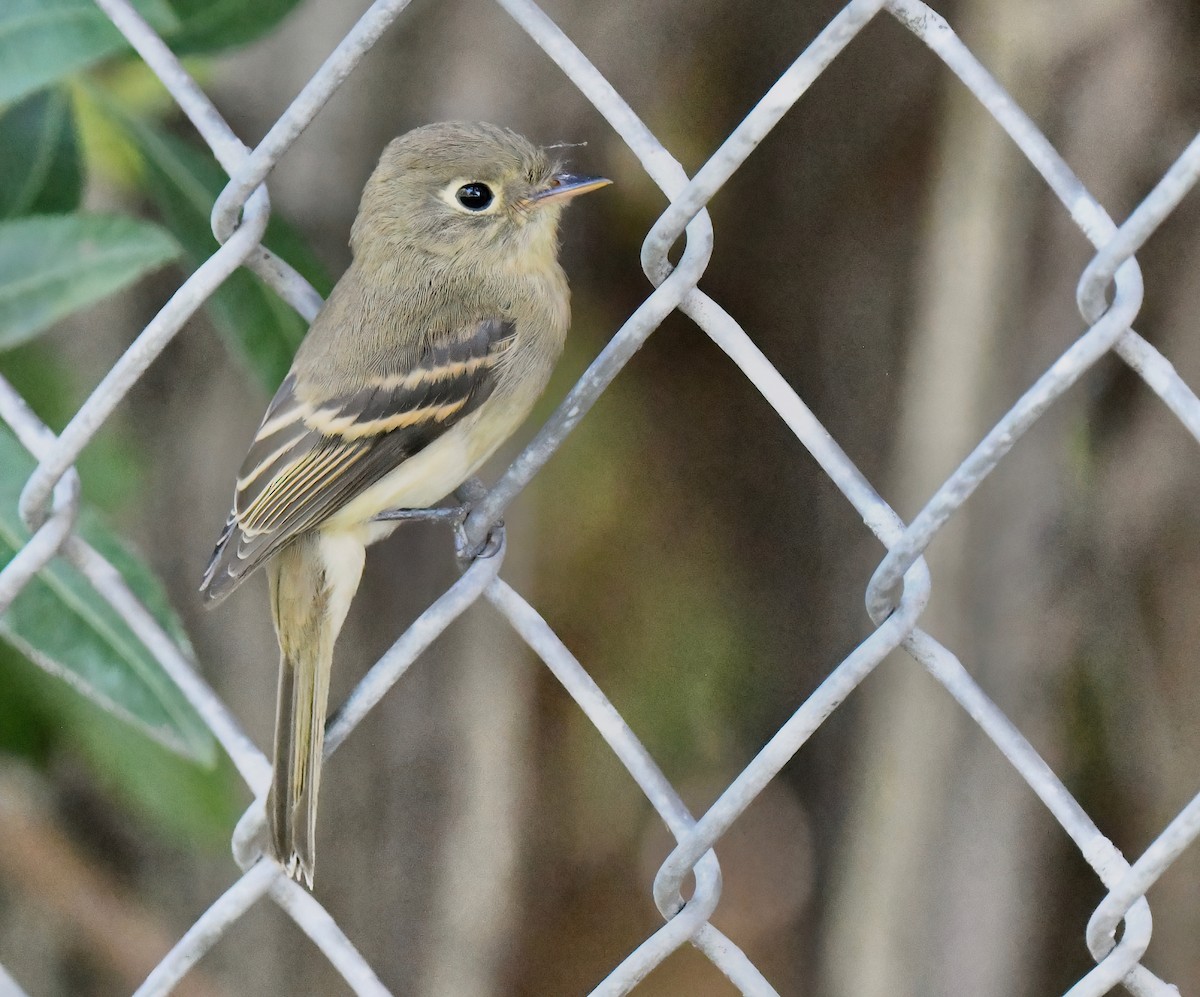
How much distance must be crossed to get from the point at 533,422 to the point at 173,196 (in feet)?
1.54

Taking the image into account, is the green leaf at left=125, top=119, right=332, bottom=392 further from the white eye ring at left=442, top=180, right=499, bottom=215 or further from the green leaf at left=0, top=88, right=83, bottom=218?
the white eye ring at left=442, top=180, right=499, bottom=215

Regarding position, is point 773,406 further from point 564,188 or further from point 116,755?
point 116,755

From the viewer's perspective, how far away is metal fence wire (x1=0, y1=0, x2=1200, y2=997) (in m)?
0.78

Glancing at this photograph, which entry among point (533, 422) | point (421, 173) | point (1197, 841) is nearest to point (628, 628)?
point (533, 422)

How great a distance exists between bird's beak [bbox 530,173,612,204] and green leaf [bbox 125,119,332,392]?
0.29 m

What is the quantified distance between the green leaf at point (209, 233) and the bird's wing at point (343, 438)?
0.10 m

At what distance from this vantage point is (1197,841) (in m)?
1.36

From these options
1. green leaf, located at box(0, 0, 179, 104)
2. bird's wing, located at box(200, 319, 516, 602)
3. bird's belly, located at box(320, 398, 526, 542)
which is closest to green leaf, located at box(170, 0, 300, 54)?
green leaf, located at box(0, 0, 179, 104)

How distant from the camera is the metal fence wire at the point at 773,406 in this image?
781 millimetres

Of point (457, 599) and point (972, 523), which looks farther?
point (972, 523)

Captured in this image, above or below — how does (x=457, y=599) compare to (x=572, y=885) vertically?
above

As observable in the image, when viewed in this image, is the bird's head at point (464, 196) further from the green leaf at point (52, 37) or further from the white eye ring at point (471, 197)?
the green leaf at point (52, 37)

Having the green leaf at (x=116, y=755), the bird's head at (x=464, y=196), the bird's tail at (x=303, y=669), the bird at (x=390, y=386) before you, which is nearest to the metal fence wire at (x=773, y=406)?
the bird's tail at (x=303, y=669)

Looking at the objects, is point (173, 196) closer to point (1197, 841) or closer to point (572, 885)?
point (572, 885)
